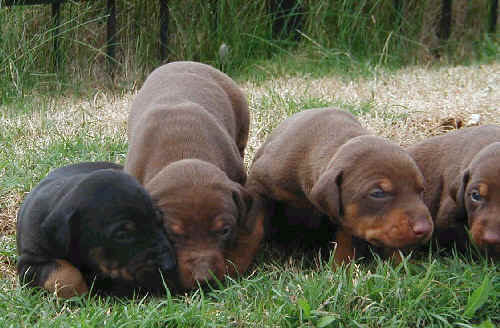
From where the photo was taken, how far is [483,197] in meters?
4.36

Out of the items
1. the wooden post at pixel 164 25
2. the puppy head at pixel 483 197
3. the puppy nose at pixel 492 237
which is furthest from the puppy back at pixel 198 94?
the wooden post at pixel 164 25

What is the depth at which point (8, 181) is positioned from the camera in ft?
19.5

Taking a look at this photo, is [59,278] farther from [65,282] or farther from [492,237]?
[492,237]

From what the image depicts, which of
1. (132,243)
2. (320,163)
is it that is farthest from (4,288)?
(320,163)

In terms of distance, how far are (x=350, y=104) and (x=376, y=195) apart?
11.5 ft

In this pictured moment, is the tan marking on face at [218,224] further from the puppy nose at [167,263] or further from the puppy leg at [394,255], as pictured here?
the puppy leg at [394,255]

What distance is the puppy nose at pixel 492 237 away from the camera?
4148mm

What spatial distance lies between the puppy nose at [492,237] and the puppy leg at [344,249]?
2.88 ft

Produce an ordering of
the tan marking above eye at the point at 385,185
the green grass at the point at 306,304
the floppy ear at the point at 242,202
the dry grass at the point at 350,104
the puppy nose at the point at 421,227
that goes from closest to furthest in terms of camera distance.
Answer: the green grass at the point at 306,304 < the puppy nose at the point at 421,227 < the tan marking above eye at the point at 385,185 < the floppy ear at the point at 242,202 < the dry grass at the point at 350,104

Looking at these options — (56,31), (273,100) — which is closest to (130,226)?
(273,100)

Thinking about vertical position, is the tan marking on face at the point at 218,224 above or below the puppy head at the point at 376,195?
below

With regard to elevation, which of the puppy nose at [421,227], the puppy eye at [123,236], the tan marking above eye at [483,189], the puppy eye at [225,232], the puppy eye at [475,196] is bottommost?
the puppy eye at [225,232]

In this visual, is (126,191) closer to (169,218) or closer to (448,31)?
(169,218)

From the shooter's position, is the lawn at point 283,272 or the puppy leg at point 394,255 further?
the puppy leg at point 394,255
